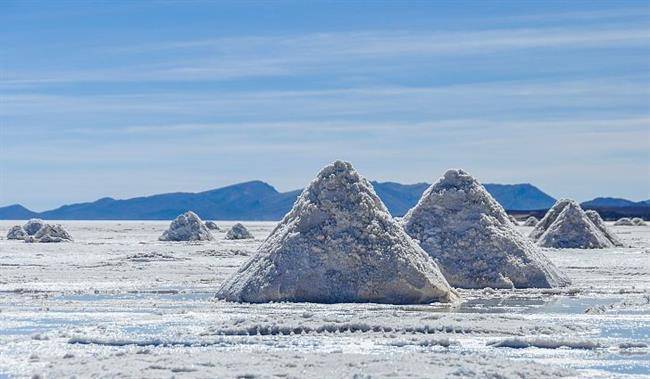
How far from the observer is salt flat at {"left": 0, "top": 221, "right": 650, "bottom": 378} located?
34.0 feet

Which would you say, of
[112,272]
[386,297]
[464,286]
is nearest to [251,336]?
[386,297]

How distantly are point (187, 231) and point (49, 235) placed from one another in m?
5.58

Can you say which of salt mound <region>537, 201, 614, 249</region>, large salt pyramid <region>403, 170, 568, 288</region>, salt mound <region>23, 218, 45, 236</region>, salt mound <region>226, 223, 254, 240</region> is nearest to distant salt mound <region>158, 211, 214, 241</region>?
salt mound <region>226, 223, 254, 240</region>

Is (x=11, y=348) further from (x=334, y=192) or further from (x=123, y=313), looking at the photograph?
(x=334, y=192)

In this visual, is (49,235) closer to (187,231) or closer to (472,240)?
(187,231)

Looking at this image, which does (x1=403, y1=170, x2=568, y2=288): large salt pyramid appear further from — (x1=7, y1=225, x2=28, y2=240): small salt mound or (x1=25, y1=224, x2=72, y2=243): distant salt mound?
(x1=7, y1=225, x2=28, y2=240): small salt mound

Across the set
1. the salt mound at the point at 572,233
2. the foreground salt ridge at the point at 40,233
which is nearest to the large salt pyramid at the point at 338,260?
the salt mound at the point at 572,233

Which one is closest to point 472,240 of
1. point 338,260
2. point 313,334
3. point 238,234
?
point 338,260

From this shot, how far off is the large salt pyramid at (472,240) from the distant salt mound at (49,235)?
2592cm

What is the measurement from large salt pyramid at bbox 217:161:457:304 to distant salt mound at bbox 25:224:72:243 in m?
28.2

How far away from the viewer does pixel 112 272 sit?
953 inches

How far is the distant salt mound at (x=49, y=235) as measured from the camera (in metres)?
45.1

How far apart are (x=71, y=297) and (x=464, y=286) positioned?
674 cm

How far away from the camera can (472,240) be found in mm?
20875
